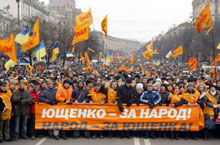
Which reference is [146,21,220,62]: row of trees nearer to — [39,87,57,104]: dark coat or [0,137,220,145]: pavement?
[0,137,220,145]: pavement

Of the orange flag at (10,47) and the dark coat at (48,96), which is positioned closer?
the dark coat at (48,96)

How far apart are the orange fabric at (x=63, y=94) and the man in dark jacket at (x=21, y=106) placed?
751mm

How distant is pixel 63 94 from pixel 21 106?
1137 millimetres

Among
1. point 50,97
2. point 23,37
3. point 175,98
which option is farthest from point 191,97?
point 23,37

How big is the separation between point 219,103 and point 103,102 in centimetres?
313

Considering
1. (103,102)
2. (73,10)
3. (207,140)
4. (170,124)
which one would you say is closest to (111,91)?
(103,102)

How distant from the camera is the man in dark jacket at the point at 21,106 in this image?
8211mm

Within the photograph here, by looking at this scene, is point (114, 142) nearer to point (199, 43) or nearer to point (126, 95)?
point (126, 95)

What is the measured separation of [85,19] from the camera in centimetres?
1947

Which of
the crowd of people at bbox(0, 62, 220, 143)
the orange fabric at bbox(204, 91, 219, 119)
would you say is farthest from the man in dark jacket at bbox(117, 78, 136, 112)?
the orange fabric at bbox(204, 91, 219, 119)

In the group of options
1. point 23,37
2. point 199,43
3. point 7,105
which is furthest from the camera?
point 199,43

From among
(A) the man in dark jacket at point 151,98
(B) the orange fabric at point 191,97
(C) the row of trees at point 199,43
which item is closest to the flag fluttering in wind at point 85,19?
(A) the man in dark jacket at point 151,98

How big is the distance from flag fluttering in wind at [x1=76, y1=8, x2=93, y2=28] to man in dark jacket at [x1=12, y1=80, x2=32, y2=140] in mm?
11542

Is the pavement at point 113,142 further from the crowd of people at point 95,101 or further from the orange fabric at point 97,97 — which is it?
the orange fabric at point 97,97
